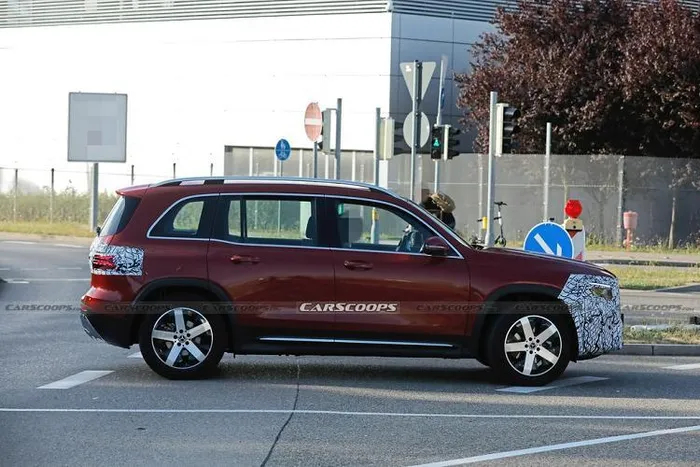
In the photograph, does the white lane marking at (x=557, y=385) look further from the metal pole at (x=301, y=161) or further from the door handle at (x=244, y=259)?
the metal pole at (x=301, y=161)

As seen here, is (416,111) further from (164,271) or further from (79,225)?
(79,225)

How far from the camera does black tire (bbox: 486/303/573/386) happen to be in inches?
443

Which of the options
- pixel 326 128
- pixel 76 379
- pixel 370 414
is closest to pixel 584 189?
pixel 326 128

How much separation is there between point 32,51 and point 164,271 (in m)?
40.5

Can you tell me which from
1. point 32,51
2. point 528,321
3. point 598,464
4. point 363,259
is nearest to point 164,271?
point 363,259

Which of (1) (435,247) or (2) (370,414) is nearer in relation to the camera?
(2) (370,414)

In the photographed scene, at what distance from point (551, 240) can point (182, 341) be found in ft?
20.1

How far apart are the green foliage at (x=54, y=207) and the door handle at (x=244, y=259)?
110 feet

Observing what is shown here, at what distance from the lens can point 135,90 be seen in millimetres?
47219

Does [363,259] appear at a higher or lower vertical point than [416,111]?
lower

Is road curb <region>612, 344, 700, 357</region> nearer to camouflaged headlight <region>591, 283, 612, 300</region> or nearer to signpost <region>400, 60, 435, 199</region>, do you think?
camouflaged headlight <region>591, 283, 612, 300</region>

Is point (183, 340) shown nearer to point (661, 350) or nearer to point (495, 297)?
point (495, 297)

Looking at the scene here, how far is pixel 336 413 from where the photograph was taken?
9.70 m

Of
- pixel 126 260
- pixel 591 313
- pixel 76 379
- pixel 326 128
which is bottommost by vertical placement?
pixel 76 379
